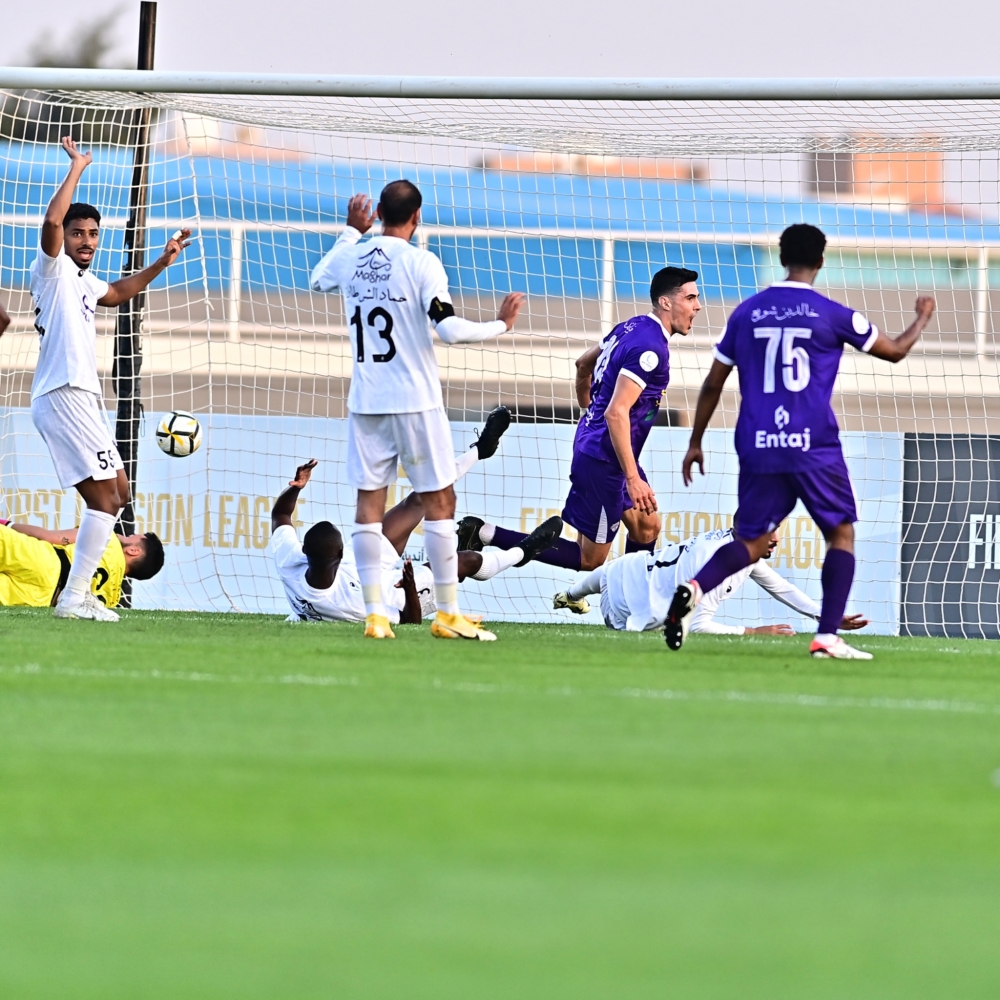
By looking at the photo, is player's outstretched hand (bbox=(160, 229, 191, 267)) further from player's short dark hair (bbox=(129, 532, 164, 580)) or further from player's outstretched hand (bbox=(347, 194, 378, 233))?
player's short dark hair (bbox=(129, 532, 164, 580))

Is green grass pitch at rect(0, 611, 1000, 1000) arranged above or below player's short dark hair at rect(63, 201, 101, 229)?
below

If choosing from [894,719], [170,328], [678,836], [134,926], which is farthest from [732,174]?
[134,926]

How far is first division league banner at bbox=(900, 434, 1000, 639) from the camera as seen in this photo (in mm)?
11367

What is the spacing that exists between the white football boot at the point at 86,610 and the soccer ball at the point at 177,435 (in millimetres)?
1739

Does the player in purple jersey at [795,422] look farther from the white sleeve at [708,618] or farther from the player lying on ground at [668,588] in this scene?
the white sleeve at [708,618]

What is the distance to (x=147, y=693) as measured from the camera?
216 inches

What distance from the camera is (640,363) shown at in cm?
906

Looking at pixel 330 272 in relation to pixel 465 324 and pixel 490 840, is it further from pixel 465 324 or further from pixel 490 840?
pixel 490 840

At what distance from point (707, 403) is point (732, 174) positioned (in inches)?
202

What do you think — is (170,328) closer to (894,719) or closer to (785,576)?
(785,576)

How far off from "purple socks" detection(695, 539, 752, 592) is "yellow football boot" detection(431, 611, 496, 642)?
1.16 m

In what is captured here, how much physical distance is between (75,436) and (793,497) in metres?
3.78

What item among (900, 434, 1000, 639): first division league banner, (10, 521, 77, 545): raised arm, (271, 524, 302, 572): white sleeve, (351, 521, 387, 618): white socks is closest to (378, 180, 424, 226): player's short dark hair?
(351, 521, 387, 618): white socks

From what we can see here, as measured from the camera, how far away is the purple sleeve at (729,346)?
7625 mm
